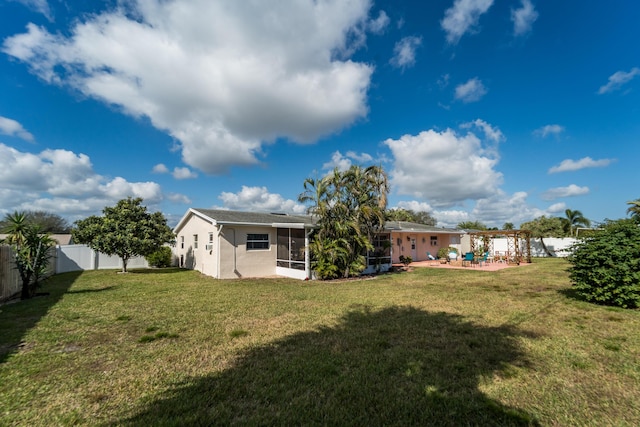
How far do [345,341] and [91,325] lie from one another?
5.58m

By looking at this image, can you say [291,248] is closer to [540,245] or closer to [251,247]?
[251,247]

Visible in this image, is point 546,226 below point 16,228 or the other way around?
the other way around

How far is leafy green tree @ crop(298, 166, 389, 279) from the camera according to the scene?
13500 millimetres

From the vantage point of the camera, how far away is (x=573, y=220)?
34562 mm

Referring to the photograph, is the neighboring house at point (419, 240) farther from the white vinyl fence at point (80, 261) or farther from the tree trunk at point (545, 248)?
the white vinyl fence at point (80, 261)

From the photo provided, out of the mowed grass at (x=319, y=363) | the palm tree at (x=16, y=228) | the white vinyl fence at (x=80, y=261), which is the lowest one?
the mowed grass at (x=319, y=363)

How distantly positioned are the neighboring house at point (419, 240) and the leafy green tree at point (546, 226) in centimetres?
1175

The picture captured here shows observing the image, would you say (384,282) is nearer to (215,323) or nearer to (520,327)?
(520,327)

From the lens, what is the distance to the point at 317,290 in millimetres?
11078

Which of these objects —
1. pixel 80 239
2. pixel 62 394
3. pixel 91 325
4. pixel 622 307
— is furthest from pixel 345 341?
pixel 80 239

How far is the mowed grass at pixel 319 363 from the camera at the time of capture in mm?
3195

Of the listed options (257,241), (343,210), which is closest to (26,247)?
(257,241)

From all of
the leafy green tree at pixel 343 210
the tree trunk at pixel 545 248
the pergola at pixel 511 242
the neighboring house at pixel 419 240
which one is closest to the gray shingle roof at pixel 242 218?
the leafy green tree at pixel 343 210

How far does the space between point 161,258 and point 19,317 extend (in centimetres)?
1356
